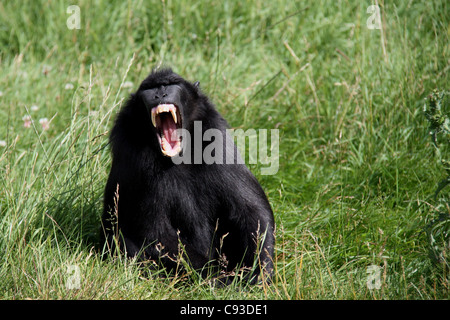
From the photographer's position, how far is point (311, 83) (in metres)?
5.39

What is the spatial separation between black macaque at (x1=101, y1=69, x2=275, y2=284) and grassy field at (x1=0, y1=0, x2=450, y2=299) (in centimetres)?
18

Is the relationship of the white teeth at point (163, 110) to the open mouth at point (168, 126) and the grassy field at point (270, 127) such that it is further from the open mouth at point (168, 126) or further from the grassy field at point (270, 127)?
the grassy field at point (270, 127)

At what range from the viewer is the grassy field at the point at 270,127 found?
3.53 metres

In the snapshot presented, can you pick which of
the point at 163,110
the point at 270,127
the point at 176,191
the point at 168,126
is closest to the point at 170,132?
the point at 168,126

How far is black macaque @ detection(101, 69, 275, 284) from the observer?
3.82m

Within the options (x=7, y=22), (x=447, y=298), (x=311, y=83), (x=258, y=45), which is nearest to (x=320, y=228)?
(x=447, y=298)

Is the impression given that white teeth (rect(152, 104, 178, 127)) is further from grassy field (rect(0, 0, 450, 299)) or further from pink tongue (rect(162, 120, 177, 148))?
grassy field (rect(0, 0, 450, 299))

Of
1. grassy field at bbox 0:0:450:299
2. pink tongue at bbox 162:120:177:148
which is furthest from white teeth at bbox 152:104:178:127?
grassy field at bbox 0:0:450:299

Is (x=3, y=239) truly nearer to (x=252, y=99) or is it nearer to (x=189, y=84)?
(x=189, y=84)

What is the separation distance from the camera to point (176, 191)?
384 cm

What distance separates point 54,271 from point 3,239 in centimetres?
64

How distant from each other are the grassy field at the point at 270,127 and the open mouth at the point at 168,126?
1.49 ft

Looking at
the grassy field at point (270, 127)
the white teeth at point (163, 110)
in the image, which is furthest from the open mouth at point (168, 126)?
the grassy field at point (270, 127)

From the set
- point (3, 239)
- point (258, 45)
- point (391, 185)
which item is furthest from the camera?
point (258, 45)
